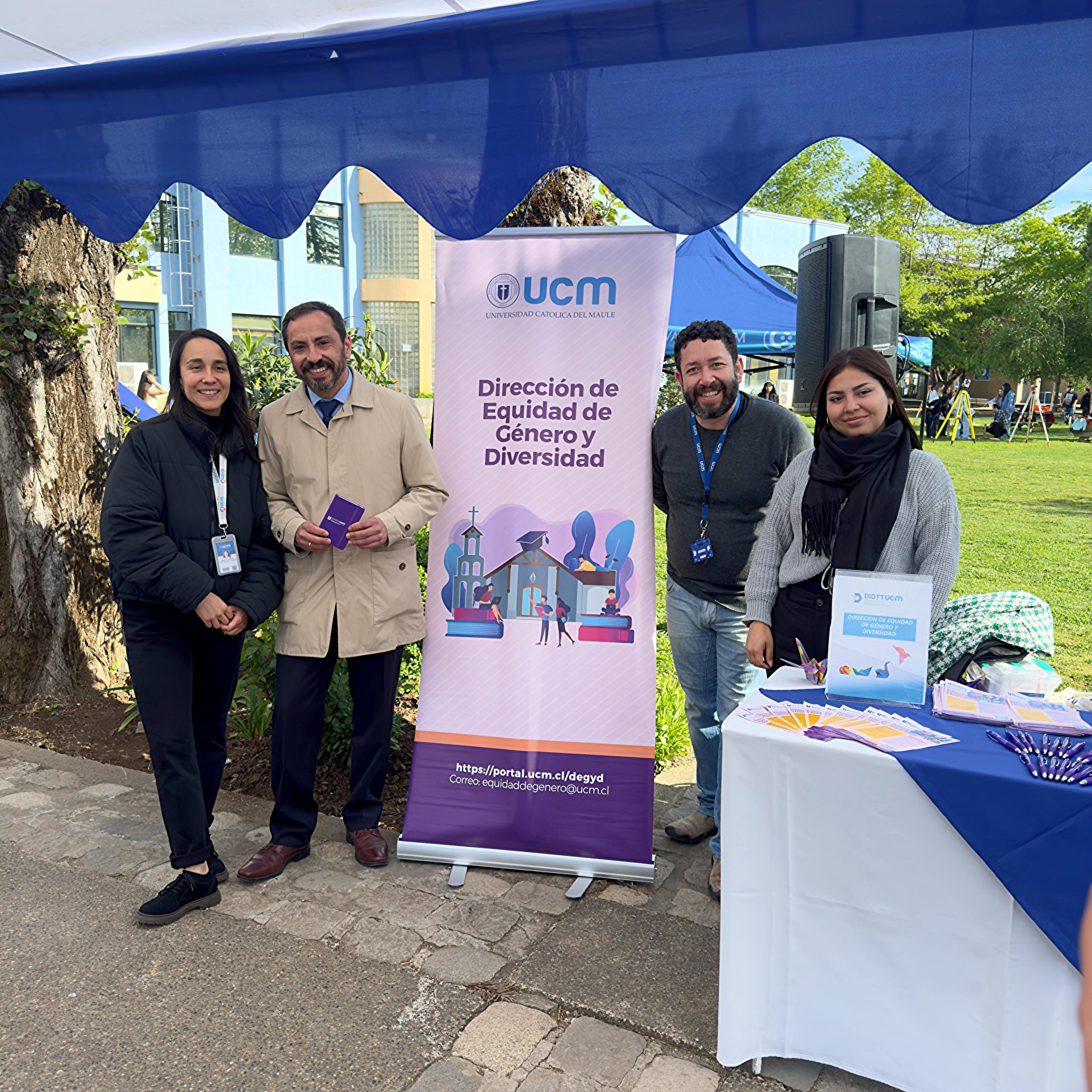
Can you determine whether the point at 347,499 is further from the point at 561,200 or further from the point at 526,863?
the point at 561,200

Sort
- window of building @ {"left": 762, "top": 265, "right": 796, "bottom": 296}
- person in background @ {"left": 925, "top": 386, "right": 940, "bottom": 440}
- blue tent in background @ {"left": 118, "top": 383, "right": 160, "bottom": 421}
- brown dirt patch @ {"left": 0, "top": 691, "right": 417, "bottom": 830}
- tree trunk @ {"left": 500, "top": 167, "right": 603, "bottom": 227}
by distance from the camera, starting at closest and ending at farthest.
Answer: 1. brown dirt patch @ {"left": 0, "top": 691, "right": 417, "bottom": 830}
2. tree trunk @ {"left": 500, "top": 167, "right": 603, "bottom": 227}
3. blue tent in background @ {"left": 118, "top": 383, "right": 160, "bottom": 421}
4. person in background @ {"left": 925, "top": 386, "right": 940, "bottom": 440}
5. window of building @ {"left": 762, "top": 265, "right": 796, "bottom": 296}

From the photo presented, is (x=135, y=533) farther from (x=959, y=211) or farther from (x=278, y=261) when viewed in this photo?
(x=278, y=261)

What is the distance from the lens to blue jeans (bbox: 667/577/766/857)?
3.32 metres

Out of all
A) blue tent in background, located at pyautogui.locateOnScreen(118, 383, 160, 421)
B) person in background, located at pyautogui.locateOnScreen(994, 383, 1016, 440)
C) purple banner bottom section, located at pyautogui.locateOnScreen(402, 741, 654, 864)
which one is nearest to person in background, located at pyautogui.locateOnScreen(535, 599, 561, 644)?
purple banner bottom section, located at pyautogui.locateOnScreen(402, 741, 654, 864)

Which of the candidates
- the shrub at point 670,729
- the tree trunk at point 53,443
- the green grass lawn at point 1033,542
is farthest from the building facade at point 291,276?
the shrub at point 670,729

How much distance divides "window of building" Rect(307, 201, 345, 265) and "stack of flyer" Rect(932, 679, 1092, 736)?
27.1m

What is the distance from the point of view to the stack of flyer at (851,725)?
2.20 meters

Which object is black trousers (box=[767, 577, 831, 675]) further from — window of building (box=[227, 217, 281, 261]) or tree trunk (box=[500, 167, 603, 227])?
window of building (box=[227, 217, 281, 261])

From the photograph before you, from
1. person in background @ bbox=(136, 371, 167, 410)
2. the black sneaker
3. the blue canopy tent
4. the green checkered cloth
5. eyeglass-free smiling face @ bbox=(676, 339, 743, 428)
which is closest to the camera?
the green checkered cloth

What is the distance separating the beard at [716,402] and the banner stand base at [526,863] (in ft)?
5.09

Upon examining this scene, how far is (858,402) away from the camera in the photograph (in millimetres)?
2719

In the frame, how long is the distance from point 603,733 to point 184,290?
24.9 m

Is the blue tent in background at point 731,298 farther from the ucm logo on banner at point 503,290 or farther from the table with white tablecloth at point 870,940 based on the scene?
the table with white tablecloth at point 870,940

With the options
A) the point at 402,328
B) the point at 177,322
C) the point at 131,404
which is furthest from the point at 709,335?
the point at 402,328
